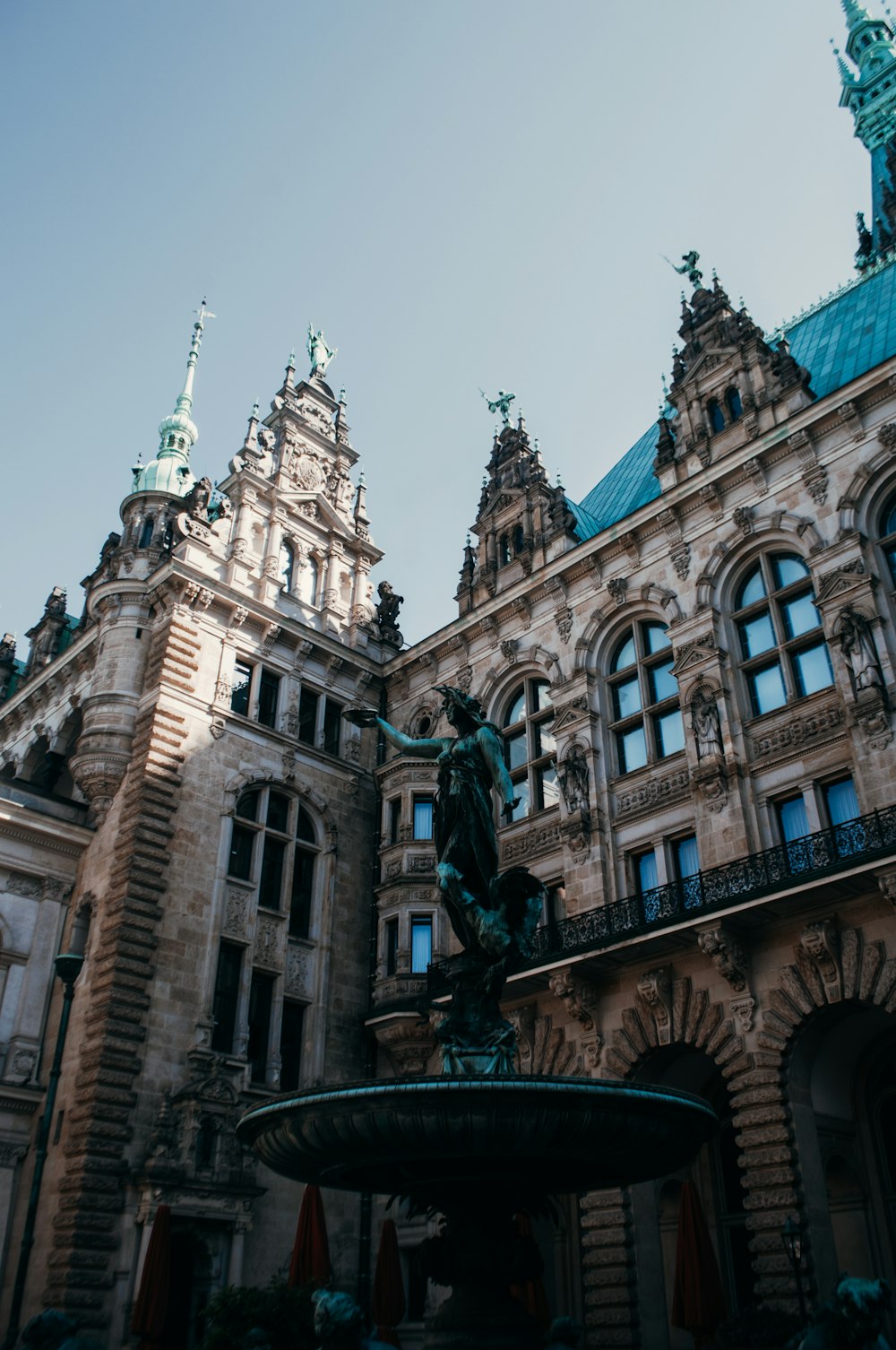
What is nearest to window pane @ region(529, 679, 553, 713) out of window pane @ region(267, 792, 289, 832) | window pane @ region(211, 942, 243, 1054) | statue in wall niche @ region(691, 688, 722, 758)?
statue in wall niche @ region(691, 688, 722, 758)

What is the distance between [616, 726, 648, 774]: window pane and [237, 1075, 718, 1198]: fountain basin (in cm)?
1455

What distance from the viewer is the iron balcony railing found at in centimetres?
1825

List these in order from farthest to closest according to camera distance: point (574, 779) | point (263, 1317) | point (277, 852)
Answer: point (277, 852), point (574, 779), point (263, 1317)

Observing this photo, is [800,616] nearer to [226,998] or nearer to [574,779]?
[574,779]

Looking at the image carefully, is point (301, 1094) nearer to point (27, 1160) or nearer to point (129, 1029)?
point (129, 1029)

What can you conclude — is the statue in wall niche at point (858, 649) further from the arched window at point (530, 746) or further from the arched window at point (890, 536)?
the arched window at point (530, 746)

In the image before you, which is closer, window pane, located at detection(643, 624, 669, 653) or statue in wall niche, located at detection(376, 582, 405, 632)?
window pane, located at detection(643, 624, 669, 653)

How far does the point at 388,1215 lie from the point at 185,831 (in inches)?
379

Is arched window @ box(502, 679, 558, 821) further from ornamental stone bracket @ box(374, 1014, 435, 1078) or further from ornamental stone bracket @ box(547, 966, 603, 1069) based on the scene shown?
ornamental stone bracket @ box(374, 1014, 435, 1078)

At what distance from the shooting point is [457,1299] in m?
9.64

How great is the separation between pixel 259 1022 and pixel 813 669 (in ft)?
47.7

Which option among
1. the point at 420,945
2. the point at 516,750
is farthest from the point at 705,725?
the point at 420,945

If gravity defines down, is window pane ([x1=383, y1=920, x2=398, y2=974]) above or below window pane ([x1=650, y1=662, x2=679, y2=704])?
below

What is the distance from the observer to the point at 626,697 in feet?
83.9
